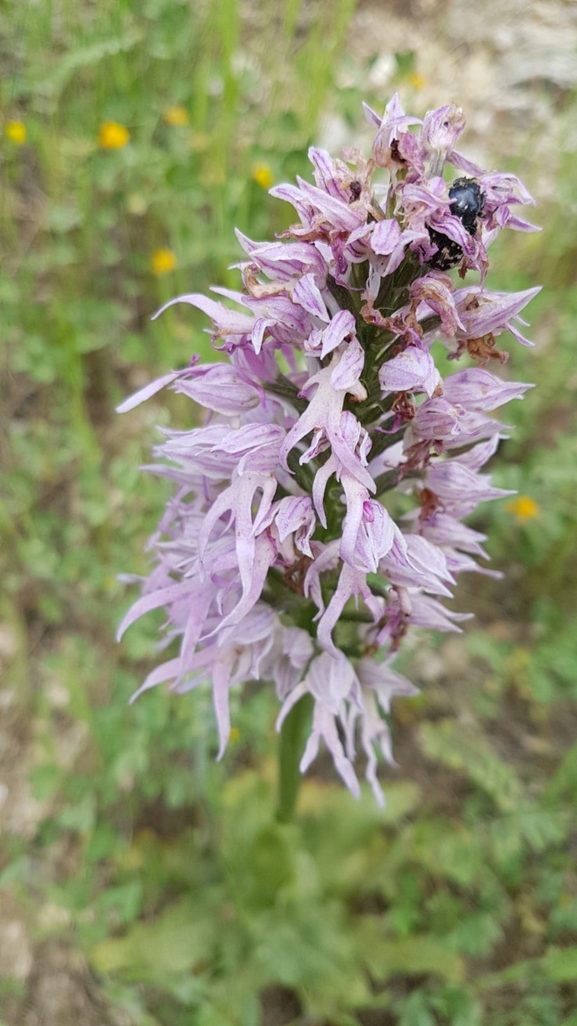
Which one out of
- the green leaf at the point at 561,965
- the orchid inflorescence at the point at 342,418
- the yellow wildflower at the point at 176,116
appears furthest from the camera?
the yellow wildflower at the point at 176,116

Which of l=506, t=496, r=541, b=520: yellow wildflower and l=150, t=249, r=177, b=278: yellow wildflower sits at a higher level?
l=150, t=249, r=177, b=278: yellow wildflower

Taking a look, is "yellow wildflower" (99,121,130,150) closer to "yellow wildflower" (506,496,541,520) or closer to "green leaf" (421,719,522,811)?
"yellow wildflower" (506,496,541,520)

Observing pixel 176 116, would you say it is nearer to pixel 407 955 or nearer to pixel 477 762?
pixel 477 762

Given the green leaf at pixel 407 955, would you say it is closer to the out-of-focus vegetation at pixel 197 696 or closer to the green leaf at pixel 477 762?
the out-of-focus vegetation at pixel 197 696

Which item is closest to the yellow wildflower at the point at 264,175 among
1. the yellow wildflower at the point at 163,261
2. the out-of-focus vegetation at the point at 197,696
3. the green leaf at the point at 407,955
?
the out-of-focus vegetation at the point at 197,696

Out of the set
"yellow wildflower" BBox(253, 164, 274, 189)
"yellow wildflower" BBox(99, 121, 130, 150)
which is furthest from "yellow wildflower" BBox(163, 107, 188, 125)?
"yellow wildflower" BBox(253, 164, 274, 189)

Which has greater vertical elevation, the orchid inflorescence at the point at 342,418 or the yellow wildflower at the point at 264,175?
the yellow wildflower at the point at 264,175

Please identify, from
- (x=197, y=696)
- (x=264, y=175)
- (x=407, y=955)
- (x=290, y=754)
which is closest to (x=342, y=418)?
(x=290, y=754)
